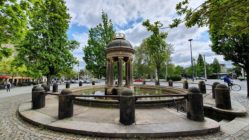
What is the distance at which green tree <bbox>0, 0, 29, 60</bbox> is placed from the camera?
5216 millimetres

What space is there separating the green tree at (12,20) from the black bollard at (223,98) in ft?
32.2

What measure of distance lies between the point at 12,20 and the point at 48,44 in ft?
38.2

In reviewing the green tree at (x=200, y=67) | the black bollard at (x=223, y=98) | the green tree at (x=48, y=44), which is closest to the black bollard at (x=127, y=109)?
the black bollard at (x=223, y=98)

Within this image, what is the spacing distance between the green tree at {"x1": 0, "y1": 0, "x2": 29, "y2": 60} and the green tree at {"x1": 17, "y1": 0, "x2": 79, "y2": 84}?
9.44 metres

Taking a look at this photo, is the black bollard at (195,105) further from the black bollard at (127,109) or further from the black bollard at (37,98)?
the black bollard at (37,98)

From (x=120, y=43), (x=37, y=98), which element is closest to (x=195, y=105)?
(x=120, y=43)

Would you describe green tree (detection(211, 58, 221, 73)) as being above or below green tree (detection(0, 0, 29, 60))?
above

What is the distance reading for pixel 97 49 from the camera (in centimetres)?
2909

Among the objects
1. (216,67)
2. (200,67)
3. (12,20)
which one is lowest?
(12,20)

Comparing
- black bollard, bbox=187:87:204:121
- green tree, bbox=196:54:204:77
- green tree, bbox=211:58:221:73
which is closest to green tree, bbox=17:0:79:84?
black bollard, bbox=187:87:204:121

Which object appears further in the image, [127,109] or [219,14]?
[127,109]

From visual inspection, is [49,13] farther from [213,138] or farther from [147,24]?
[213,138]

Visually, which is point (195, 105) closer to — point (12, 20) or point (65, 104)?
point (65, 104)

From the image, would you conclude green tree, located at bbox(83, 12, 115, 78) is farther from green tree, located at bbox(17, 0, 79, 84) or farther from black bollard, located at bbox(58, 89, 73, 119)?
black bollard, located at bbox(58, 89, 73, 119)
